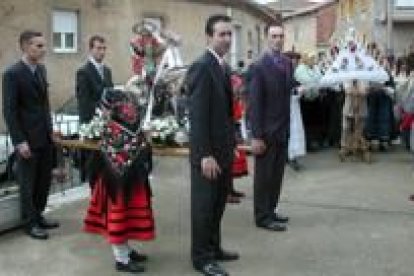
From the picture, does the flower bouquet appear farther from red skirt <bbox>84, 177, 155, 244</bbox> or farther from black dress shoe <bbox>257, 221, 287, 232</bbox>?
black dress shoe <bbox>257, 221, 287, 232</bbox>

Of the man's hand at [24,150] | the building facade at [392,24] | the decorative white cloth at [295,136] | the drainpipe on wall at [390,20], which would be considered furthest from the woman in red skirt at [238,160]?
the drainpipe on wall at [390,20]

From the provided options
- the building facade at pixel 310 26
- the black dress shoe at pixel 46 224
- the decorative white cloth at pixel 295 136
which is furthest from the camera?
the building facade at pixel 310 26

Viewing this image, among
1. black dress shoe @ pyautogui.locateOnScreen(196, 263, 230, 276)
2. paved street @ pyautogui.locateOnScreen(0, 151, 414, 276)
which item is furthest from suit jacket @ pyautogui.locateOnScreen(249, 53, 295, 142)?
black dress shoe @ pyautogui.locateOnScreen(196, 263, 230, 276)

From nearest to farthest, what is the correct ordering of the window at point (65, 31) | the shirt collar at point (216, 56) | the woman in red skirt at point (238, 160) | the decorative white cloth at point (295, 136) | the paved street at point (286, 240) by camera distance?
the shirt collar at point (216, 56) → the paved street at point (286, 240) → the woman in red skirt at point (238, 160) → the decorative white cloth at point (295, 136) → the window at point (65, 31)

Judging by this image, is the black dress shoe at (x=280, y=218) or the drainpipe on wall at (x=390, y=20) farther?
the drainpipe on wall at (x=390, y=20)

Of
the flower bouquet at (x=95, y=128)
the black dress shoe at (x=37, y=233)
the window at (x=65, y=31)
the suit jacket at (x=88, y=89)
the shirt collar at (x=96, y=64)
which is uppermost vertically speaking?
the window at (x=65, y=31)

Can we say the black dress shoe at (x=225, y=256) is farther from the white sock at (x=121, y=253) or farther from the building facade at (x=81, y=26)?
the building facade at (x=81, y=26)

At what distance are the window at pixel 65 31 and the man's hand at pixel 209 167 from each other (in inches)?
599

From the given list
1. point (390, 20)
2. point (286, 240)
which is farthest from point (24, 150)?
point (390, 20)

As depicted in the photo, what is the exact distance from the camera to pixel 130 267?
20.1 feet

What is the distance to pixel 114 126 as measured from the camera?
6.01 meters

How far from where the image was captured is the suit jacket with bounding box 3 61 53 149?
6836 millimetres

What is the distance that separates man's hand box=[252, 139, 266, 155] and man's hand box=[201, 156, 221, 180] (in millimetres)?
1443

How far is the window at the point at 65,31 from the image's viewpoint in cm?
2048
